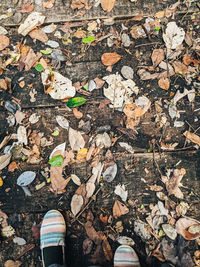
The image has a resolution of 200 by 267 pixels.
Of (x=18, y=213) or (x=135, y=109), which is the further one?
(x=135, y=109)

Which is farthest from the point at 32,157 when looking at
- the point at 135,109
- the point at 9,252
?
the point at 135,109

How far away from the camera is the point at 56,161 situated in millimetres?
1861

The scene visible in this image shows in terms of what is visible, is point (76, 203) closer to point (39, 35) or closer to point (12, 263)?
point (12, 263)

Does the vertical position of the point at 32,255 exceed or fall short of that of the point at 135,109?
it falls short

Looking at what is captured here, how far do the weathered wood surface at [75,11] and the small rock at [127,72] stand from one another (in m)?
0.56

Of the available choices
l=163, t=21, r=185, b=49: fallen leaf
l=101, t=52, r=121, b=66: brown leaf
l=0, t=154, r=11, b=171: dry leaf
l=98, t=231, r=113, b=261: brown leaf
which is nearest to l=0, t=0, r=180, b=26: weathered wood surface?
l=163, t=21, r=185, b=49: fallen leaf

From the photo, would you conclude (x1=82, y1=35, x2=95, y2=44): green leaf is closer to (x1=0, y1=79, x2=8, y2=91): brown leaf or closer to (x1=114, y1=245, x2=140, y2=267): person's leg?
(x1=0, y1=79, x2=8, y2=91): brown leaf

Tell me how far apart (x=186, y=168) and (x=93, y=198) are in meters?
0.81

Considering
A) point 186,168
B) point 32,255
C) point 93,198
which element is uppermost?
point 186,168

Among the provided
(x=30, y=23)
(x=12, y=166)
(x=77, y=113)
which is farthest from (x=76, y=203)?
(x=30, y=23)

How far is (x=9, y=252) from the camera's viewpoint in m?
1.74

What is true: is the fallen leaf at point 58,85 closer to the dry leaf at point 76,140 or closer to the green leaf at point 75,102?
the green leaf at point 75,102

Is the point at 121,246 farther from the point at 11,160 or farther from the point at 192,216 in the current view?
the point at 11,160

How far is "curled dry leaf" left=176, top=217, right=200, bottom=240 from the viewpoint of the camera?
1707 mm
